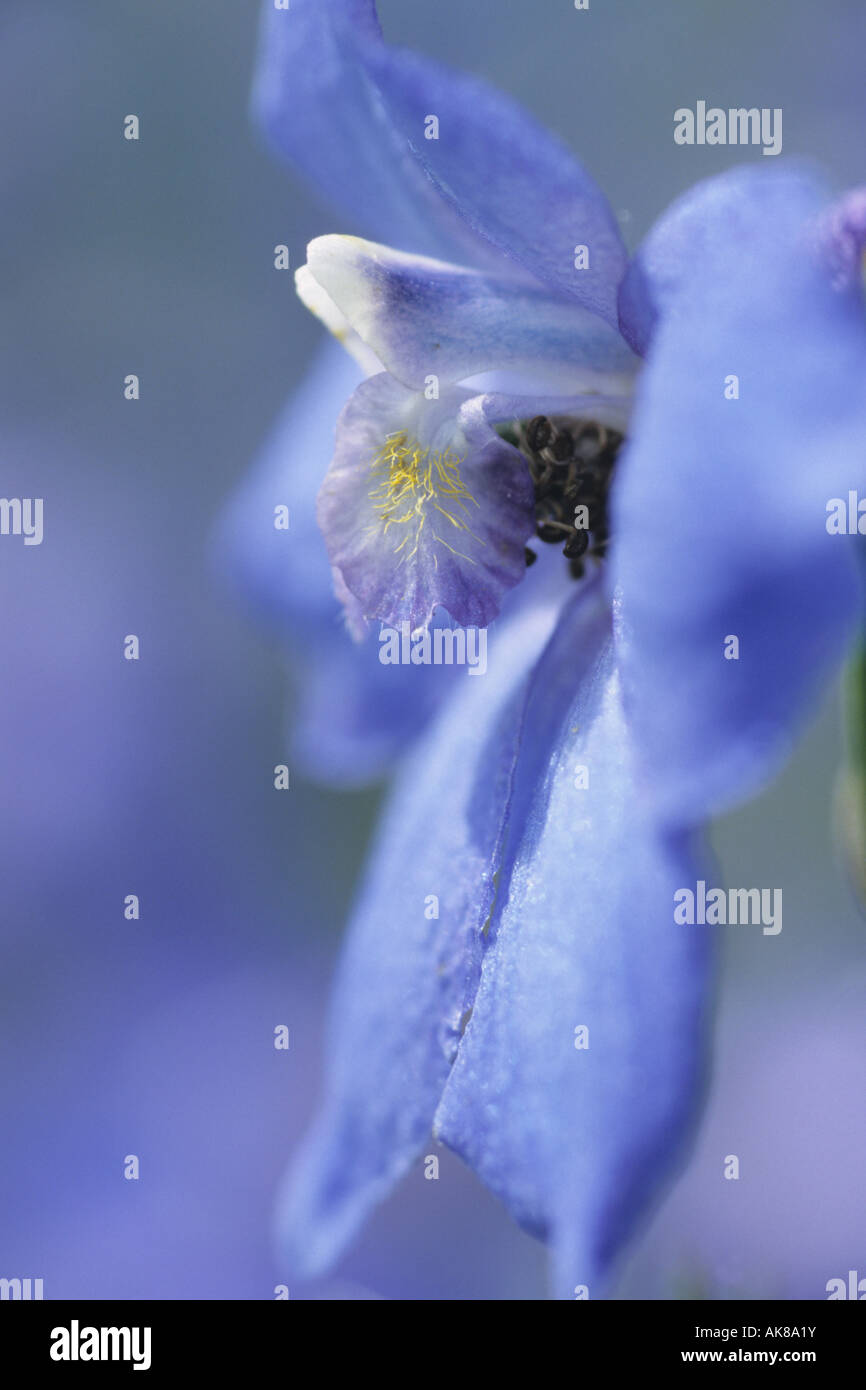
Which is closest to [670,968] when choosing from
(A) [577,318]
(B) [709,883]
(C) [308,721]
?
(B) [709,883]

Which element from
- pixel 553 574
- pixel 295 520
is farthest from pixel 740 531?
pixel 295 520

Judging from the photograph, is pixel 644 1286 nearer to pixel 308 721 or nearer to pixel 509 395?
pixel 308 721

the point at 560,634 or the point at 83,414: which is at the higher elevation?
the point at 83,414

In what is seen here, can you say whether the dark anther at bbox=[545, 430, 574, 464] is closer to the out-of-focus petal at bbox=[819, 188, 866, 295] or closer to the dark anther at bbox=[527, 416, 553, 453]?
the dark anther at bbox=[527, 416, 553, 453]

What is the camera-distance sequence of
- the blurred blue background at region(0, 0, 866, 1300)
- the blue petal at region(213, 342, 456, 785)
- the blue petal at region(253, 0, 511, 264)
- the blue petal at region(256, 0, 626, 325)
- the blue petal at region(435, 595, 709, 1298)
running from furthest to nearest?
the blurred blue background at region(0, 0, 866, 1300) < the blue petal at region(213, 342, 456, 785) < the blue petal at region(253, 0, 511, 264) < the blue petal at region(256, 0, 626, 325) < the blue petal at region(435, 595, 709, 1298)

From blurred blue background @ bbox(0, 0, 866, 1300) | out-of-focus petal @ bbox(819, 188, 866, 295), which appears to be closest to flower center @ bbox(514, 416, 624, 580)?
out-of-focus petal @ bbox(819, 188, 866, 295)

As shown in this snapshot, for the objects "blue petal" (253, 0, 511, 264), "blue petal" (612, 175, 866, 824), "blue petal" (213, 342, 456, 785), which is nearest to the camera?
"blue petal" (612, 175, 866, 824)

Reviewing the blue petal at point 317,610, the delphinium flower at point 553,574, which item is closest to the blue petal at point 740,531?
the delphinium flower at point 553,574
